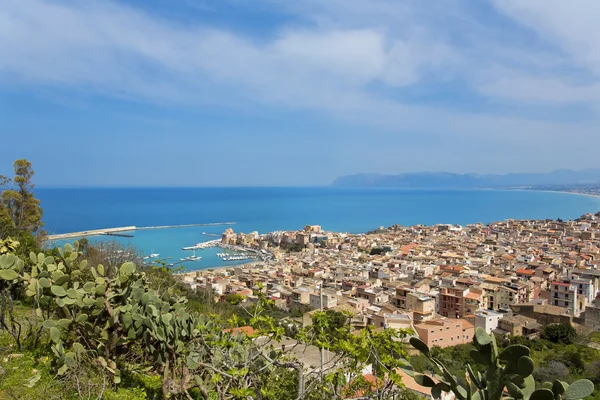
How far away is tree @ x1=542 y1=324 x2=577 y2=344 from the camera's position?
1672cm

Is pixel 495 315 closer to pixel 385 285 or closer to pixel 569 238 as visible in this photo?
pixel 385 285

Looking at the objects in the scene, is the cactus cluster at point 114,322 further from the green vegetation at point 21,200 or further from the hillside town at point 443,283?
the green vegetation at point 21,200

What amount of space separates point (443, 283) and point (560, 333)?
722 centimetres

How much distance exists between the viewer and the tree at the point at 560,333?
16.7 m

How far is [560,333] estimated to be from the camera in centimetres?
1691

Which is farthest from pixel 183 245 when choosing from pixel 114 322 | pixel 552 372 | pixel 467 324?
pixel 114 322

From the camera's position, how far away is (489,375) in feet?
5.99

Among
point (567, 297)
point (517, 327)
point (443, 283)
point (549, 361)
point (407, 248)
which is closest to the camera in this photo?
point (549, 361)

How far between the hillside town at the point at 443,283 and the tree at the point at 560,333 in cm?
61

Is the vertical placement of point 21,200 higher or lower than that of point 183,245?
higher

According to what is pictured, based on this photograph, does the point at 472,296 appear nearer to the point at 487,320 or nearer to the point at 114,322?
the point at 487,320

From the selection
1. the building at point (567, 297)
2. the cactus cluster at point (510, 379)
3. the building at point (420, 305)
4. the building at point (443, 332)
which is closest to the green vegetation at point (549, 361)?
the building at point (443, 332)

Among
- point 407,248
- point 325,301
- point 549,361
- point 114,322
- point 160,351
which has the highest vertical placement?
point 114,322

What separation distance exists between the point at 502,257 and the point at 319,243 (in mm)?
20088
